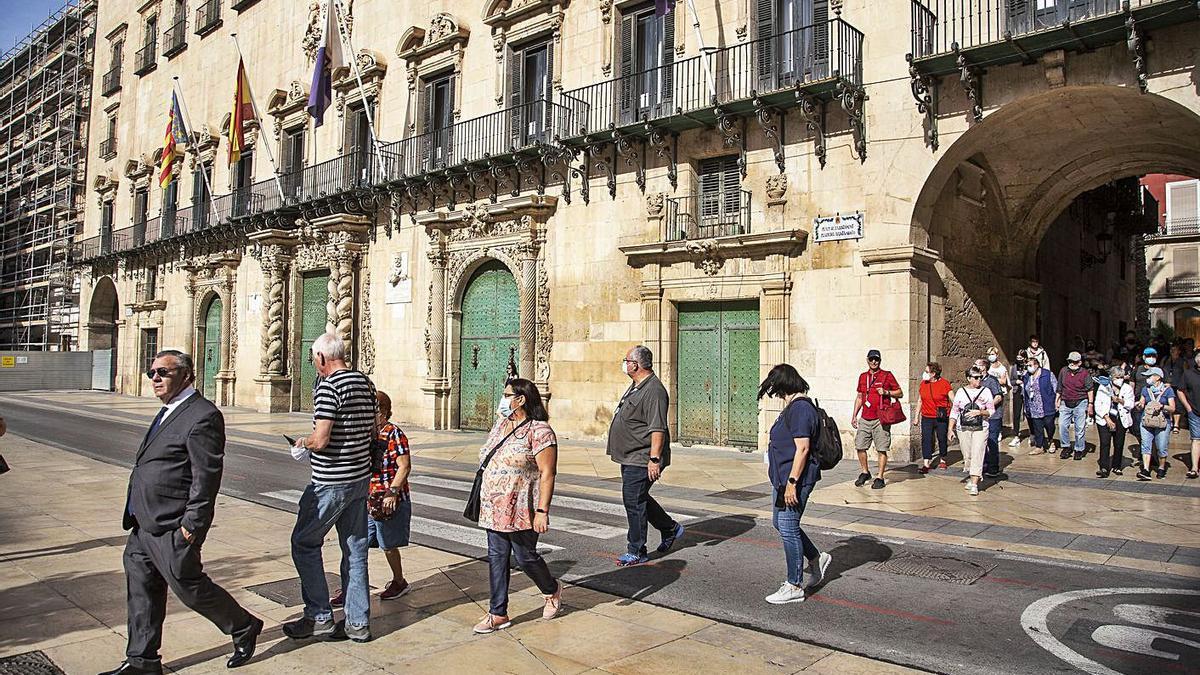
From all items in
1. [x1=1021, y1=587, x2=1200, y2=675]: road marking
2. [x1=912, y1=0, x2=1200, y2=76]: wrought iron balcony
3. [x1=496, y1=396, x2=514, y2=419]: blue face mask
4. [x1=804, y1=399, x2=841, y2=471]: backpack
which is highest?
[x1=912, y1=0, x2=1200, y2=76]: wrought iron balcony

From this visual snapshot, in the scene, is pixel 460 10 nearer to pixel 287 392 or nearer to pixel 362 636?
pixel 287 392

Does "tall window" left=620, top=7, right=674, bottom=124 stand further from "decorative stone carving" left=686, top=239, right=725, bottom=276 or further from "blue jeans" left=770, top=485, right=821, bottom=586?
"blue jeans" left=770, top=485, right=821, bottom=586

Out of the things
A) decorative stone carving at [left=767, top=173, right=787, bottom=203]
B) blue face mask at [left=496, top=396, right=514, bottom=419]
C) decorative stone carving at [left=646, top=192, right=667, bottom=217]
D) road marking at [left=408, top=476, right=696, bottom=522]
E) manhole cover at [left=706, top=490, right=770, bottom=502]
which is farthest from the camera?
decorative stone carving at [left=646, top=192, right=667, bottom=217]

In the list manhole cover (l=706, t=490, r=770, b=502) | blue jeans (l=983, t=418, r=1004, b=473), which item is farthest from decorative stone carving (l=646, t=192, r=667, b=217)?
blue jeans (l=983, t=418, r=1004, b=473)

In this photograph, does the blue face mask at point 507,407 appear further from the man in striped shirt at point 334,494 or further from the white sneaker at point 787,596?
the white sneaker at point 787,596

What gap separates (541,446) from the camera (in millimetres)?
5219

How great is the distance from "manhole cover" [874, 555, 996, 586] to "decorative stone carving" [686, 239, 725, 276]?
930 centimetres

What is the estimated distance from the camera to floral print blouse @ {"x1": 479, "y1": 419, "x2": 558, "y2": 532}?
5133 mm

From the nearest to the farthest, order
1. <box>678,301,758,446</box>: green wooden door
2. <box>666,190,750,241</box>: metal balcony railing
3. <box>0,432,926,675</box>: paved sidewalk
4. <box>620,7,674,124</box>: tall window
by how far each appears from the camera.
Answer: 1. <box>0,432,926,675</box>: paved sidewalk
2. <box>678,301,758,446</box>: green wooden door
3. <box>666,190,750,241</box>: metal balcony railing
4. <box>620,7,674,124</box>: tall window

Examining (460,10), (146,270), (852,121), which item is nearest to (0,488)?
(852,121)

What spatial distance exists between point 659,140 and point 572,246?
10.8 ft

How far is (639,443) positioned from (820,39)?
10.7 metres

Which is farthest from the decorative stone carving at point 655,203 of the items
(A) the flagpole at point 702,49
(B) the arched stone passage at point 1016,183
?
(B) the arched stone passage at point 1016,183

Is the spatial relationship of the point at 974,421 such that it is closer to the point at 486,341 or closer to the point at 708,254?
the point at 708,254
